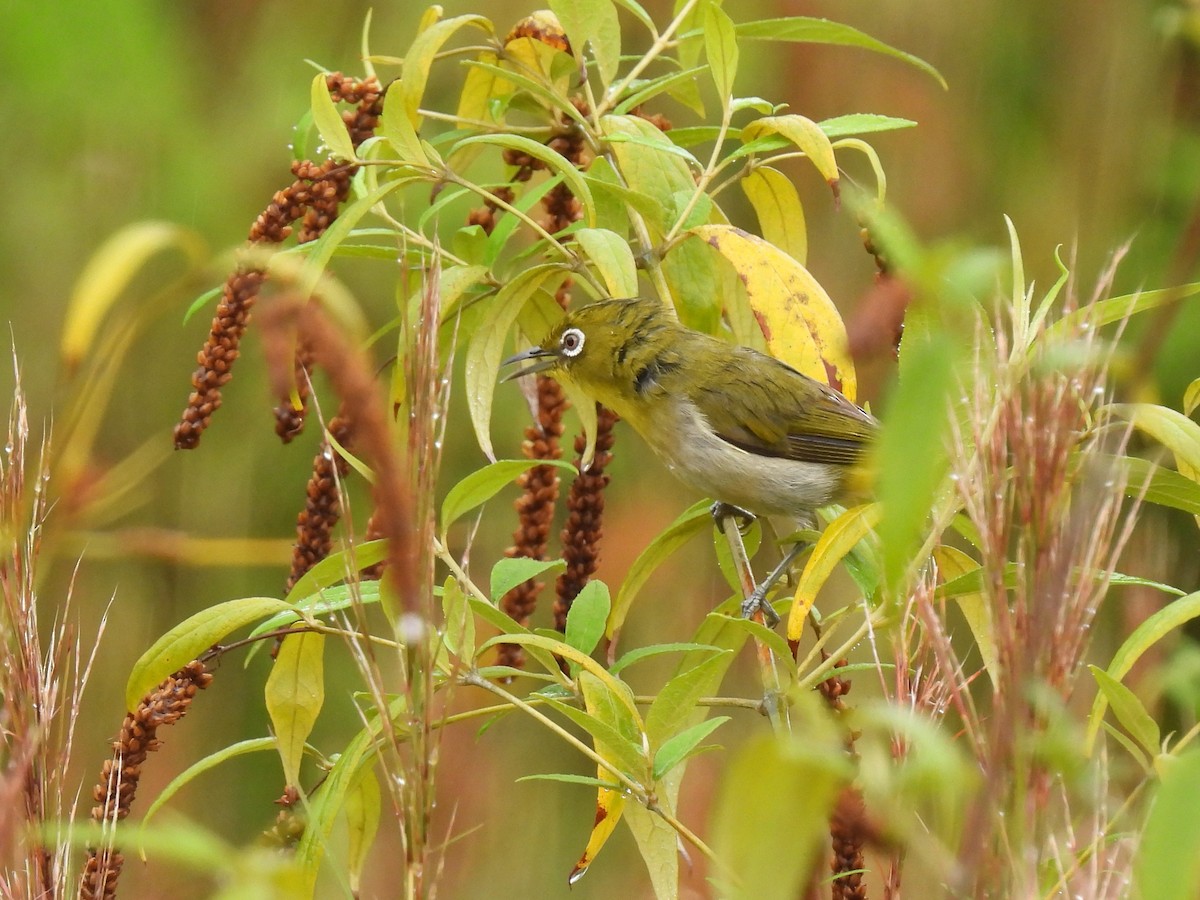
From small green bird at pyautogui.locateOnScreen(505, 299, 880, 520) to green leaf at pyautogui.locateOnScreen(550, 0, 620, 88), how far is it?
77 centimetres

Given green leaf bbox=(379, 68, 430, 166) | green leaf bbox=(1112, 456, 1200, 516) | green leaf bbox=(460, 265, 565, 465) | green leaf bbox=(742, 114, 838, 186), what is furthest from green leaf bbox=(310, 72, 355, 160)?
green leaf bbox=(1112, 456, 1200, 516)

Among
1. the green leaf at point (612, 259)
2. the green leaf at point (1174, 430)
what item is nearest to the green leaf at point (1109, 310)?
the green leaf at point (1174, 430)

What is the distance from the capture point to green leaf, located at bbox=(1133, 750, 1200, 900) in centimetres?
67

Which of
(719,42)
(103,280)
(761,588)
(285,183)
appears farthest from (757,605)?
(285,183)

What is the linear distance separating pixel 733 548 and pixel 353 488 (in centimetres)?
323

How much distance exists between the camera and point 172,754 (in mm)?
4648

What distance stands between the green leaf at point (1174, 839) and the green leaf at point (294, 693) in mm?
1148

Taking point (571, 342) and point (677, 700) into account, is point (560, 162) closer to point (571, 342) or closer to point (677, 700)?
point (677, 700)

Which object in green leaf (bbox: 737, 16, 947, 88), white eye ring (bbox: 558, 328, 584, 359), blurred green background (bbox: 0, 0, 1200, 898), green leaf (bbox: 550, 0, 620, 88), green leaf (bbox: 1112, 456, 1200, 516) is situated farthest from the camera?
blurred green background (bbox: 0, 0, 1200, 898)

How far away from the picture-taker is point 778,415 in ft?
→ 9.64

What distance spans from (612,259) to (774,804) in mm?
1057

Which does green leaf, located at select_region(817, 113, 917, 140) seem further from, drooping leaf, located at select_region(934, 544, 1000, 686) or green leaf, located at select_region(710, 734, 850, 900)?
green leaf, located at select_region(710, 734, 850, 900)

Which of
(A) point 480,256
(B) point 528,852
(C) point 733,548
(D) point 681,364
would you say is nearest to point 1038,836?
(C) point 733,548

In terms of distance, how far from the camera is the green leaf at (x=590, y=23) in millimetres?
1763
